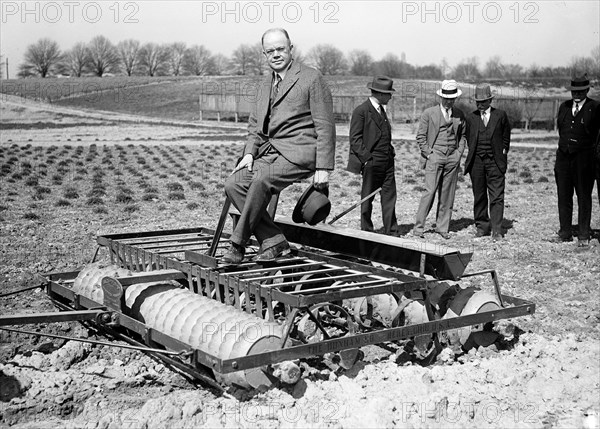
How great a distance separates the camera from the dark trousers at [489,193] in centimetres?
1175

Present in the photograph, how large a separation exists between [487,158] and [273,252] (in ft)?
20.1

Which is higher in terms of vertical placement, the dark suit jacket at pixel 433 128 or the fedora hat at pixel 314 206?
the dark suit jacket at pixel 433 128

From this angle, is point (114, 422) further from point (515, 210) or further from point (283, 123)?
point (515, 210)

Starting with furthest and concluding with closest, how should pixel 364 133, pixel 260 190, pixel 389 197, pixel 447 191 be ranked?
pixel 447 191, pixel 364 133, pixel 389 197, pixel 260 190

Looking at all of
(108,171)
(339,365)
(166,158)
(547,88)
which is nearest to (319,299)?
(339,365)

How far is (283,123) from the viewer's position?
676 cm

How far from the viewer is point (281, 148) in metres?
6.71

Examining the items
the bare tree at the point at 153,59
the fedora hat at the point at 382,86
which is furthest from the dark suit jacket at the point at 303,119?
the bare tree at the point at 153,59

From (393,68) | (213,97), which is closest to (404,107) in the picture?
(213,97)

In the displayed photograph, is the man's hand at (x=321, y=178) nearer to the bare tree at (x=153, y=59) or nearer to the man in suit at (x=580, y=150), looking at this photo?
the man in suit at (x=580, y=150)

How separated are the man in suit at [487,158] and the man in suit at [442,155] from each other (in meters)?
0.24

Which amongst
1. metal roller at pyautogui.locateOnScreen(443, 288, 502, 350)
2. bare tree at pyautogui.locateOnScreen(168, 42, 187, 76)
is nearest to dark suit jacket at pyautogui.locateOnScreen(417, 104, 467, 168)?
metal roller at pyautogui.locateOnScreen(443, 288, 502, 350)

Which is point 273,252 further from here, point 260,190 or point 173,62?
point 173,62

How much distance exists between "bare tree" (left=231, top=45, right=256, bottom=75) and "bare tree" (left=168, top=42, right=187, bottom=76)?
26.2 feet
